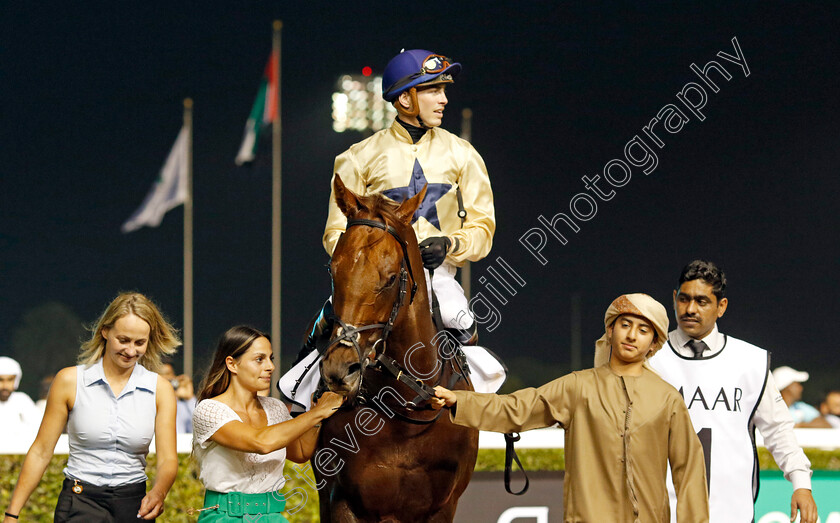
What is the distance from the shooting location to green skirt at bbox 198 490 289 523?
2.79m

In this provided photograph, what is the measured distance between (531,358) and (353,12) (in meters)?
14.1

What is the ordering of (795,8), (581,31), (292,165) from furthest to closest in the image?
(292,165), (581,31), (795,8)

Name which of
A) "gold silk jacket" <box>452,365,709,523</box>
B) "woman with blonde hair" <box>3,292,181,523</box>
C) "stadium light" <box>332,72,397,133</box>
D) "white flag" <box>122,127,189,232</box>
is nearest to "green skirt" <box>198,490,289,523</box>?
"woman with blonde hair" <box>3,292,181,523</box>

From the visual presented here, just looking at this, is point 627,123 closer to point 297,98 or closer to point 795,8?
point 795,8

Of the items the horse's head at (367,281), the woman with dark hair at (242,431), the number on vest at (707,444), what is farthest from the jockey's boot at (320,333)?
the number on vest at (707,444)

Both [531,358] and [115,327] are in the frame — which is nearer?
[115,327]

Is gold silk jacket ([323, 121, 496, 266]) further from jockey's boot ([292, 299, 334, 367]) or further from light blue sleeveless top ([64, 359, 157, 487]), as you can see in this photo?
light blue sleeveless top ([64, 359, 157, 487])

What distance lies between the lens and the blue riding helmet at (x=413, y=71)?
12.1 ft

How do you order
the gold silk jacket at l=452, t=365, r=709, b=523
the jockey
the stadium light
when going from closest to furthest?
the gold silk jacket at l=452, t=365, r=709, b=523
the jockey
the stadium light

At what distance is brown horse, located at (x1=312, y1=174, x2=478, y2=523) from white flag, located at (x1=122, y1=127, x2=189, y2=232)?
39.8 feet

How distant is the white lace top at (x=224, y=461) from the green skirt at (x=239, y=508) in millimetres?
23

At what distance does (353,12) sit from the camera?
101 ft

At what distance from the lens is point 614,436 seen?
8.55 feet

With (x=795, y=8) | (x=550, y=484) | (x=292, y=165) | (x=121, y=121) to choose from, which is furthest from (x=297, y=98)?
(x=550, y=484)
